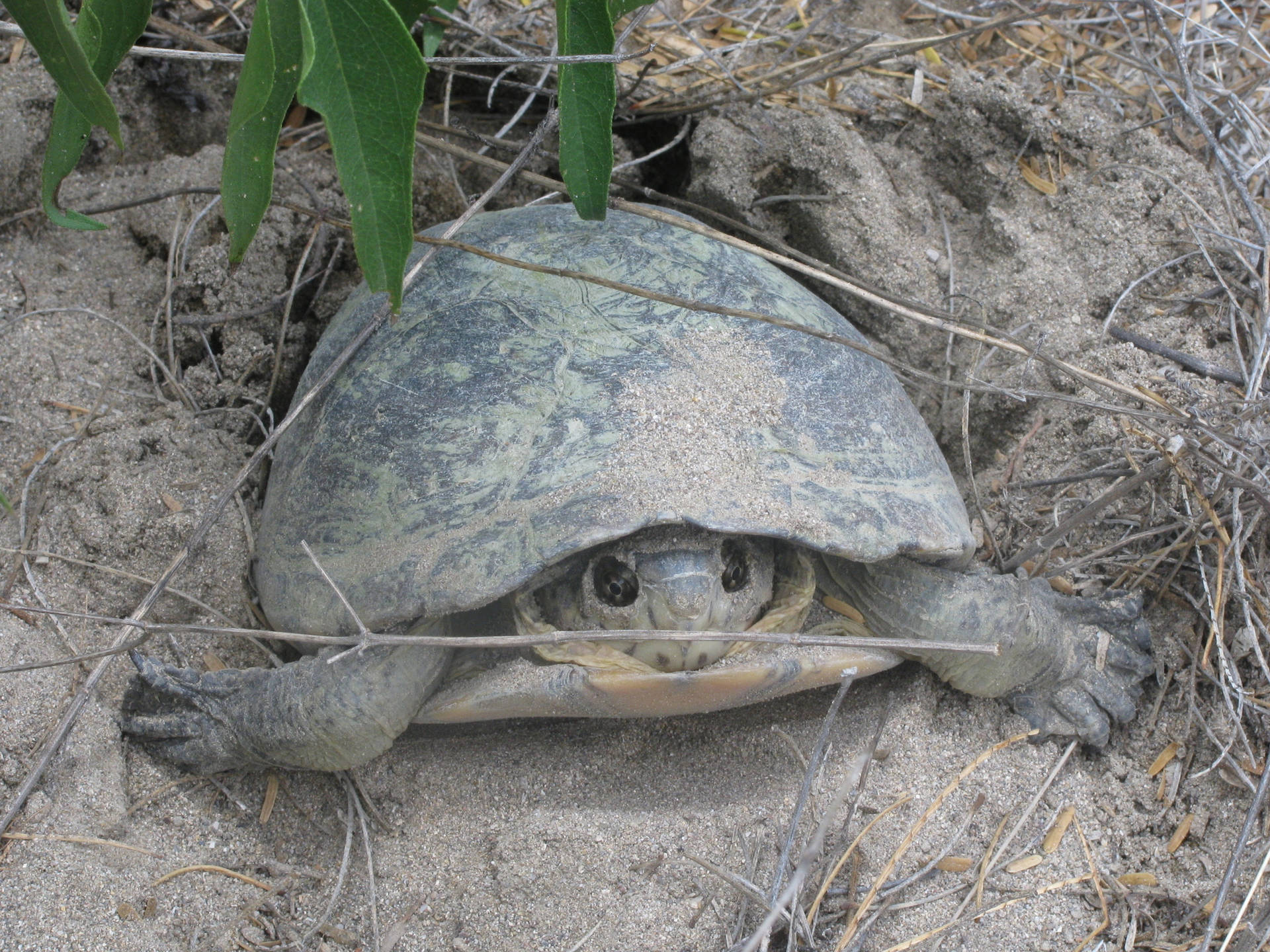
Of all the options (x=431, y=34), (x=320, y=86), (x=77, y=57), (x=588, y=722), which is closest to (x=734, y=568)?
(x=588, y=722)

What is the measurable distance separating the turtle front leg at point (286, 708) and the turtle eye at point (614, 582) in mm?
370

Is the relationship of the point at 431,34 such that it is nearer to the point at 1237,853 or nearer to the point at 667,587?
the point at 667,587

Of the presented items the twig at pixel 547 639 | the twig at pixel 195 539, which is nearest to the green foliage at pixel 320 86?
the twig at pixel 195 539

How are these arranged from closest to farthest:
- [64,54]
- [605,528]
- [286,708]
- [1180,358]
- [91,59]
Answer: [64,54] → [91,59] → [605,528] → [286,708] → [1180,358]

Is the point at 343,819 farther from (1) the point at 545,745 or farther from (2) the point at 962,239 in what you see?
(2) the point at 962,239

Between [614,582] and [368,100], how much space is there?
3.26 ft

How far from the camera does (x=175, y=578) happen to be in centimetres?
245

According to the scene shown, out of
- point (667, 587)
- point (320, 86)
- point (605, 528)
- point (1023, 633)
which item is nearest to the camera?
point (320, 86)

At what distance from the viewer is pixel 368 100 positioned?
1.49 metres

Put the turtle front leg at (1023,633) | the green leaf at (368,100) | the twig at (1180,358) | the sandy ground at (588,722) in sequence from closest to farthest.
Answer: the green leaf at (368,100) → the sandy ground at (588,722) → the turtle front leg at (1023,633) → the twig at (1180,358)

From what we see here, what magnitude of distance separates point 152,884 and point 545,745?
2.66 ft

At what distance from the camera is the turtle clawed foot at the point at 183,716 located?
7.21ft

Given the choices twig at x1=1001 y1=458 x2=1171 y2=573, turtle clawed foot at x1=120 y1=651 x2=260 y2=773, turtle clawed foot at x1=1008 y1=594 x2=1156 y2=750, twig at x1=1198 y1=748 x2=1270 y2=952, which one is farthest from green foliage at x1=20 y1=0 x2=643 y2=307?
twig at x1=1198 y1=748 x2=1270 y2=952

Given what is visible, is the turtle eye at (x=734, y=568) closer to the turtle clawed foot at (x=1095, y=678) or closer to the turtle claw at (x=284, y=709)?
the turtle claw at (x=284, y=709)
